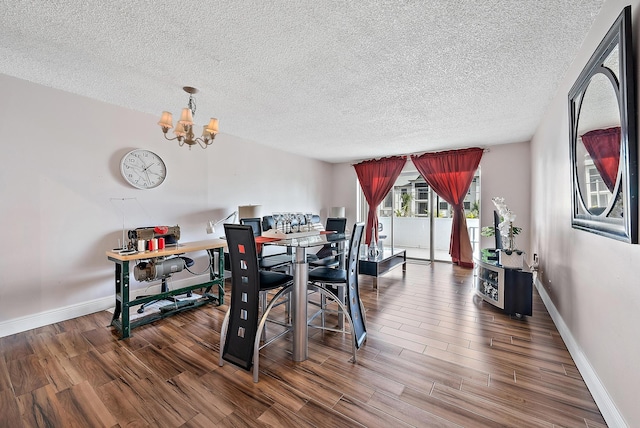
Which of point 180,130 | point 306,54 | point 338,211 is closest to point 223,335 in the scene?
point 180,130

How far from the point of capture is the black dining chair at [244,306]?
1.79 metres

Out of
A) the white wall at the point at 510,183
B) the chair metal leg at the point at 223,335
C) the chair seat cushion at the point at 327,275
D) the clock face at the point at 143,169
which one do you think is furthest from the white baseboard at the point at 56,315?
the white wall at the point at 510,183

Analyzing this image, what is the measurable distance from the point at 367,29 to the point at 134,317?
346 cm

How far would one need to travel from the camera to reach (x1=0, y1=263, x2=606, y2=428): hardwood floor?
147 cm

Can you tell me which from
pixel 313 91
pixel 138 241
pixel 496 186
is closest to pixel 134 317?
pixel 138 241

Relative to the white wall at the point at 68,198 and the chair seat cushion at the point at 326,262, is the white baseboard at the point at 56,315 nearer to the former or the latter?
the white wall at the point at 68,198

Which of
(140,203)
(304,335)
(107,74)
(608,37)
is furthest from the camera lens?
(140,203)

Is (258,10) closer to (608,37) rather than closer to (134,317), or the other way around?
(608,37)

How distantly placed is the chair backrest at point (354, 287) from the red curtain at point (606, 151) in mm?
1453

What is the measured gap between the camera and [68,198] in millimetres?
2799

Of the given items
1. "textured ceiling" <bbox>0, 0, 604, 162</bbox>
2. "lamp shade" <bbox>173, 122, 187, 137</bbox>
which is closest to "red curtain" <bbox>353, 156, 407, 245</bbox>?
"textured ceiling" <bbox>0, 0, 604, 162</bbox>

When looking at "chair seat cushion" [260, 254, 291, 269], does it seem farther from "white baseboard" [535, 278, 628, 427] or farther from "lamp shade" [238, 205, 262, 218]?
"white baseboard" [535, 278, 628, 427]

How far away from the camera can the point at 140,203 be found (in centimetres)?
334

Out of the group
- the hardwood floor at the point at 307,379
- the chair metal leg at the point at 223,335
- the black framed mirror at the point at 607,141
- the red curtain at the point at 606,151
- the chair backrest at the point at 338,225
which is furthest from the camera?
the chair backrest at the point at 338,225
